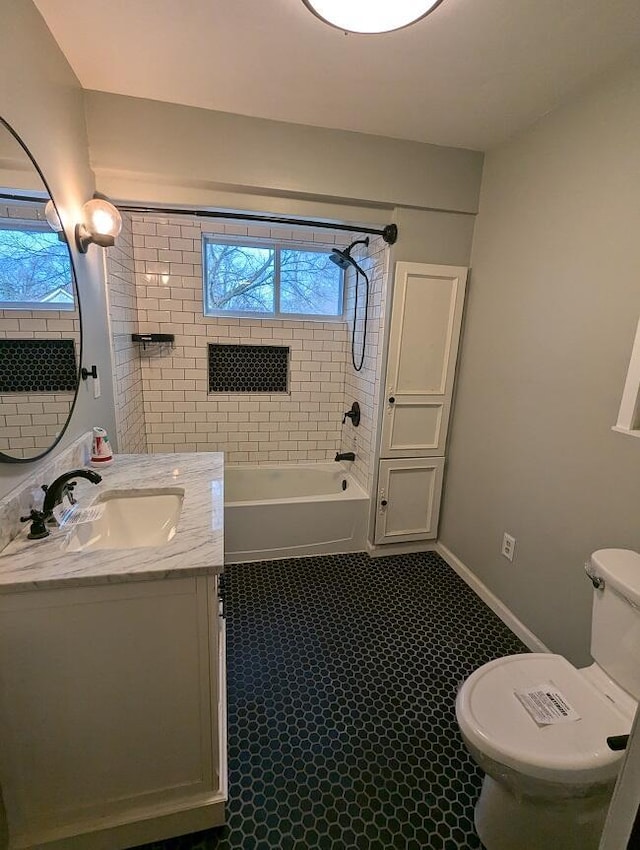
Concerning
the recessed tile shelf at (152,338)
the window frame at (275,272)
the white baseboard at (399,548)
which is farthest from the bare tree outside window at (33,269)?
the white baseboard at (399,548)

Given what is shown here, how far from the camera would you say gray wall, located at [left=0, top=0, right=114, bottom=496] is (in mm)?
1167

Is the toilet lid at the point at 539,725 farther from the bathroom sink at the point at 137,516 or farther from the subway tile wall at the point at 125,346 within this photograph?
the subway tile wall at the point at 125,346

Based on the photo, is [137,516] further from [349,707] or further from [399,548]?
[399,548]

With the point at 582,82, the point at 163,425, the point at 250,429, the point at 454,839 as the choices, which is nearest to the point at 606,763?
the point at 454,839

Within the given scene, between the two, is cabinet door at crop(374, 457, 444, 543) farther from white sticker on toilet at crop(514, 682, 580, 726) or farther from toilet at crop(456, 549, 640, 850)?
white sticker on toilet at crop(514, 682, 580, 726)

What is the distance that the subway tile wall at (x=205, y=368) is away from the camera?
2.83 meters

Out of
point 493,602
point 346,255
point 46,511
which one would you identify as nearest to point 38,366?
point 46,511

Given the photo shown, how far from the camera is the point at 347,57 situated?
148cm

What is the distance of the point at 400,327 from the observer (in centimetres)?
240

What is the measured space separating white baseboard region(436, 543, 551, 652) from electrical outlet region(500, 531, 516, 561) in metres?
0.28

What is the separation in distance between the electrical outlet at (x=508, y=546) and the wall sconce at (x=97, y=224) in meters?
2.42

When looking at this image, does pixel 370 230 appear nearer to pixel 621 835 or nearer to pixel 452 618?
pixel 452 618

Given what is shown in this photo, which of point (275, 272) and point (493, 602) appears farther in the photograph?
point (275, 272)

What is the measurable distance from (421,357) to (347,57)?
4.88 ft
